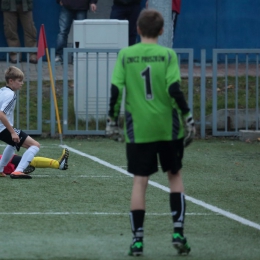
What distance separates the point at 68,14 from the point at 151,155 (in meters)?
12.6

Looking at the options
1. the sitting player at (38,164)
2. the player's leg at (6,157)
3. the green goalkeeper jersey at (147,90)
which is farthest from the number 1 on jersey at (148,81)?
the sitting player at (38,164)

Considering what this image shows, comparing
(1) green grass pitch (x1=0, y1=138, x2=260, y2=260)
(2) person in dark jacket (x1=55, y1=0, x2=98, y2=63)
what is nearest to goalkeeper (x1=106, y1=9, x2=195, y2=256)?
(1) green grass pitch (x1=0, y1=138, x2=260, y2=260)

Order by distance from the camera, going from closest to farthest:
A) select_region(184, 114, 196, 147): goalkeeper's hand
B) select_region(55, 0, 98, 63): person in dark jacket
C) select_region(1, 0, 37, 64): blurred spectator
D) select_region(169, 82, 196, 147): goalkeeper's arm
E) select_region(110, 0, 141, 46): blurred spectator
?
select_region(169, 82, 196, 147): goalkeeper's arm → select_region(184, 114, 196, 147): goalkeeper's hand → select_region(110, 0, 141, 46): blurred spectator → select_region(55, 0, 98, 63): person in dark jacket → select_region(1, 0, 37, 64): blurred spectator

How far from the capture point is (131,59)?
672 cm

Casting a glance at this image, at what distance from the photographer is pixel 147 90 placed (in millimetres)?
6719

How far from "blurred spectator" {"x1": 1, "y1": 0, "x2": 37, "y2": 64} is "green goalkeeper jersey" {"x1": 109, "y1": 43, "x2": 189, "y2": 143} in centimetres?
1252

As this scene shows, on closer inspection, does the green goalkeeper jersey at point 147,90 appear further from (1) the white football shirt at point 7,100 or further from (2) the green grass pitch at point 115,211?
(1) the white football shirt at point 7,100

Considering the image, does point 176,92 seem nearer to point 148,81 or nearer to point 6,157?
point 148,81

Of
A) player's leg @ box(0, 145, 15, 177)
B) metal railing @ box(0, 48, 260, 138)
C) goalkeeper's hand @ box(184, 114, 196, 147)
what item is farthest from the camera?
metal railing @ box(0, 48, 260, 138)

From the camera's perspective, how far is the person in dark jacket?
60.7 ft

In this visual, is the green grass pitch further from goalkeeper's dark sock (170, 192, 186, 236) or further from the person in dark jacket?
the person in dark jacket

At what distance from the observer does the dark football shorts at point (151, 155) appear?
677cm

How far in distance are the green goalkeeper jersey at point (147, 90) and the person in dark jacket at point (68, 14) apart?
38.1 ft

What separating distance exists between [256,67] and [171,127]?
859cm
